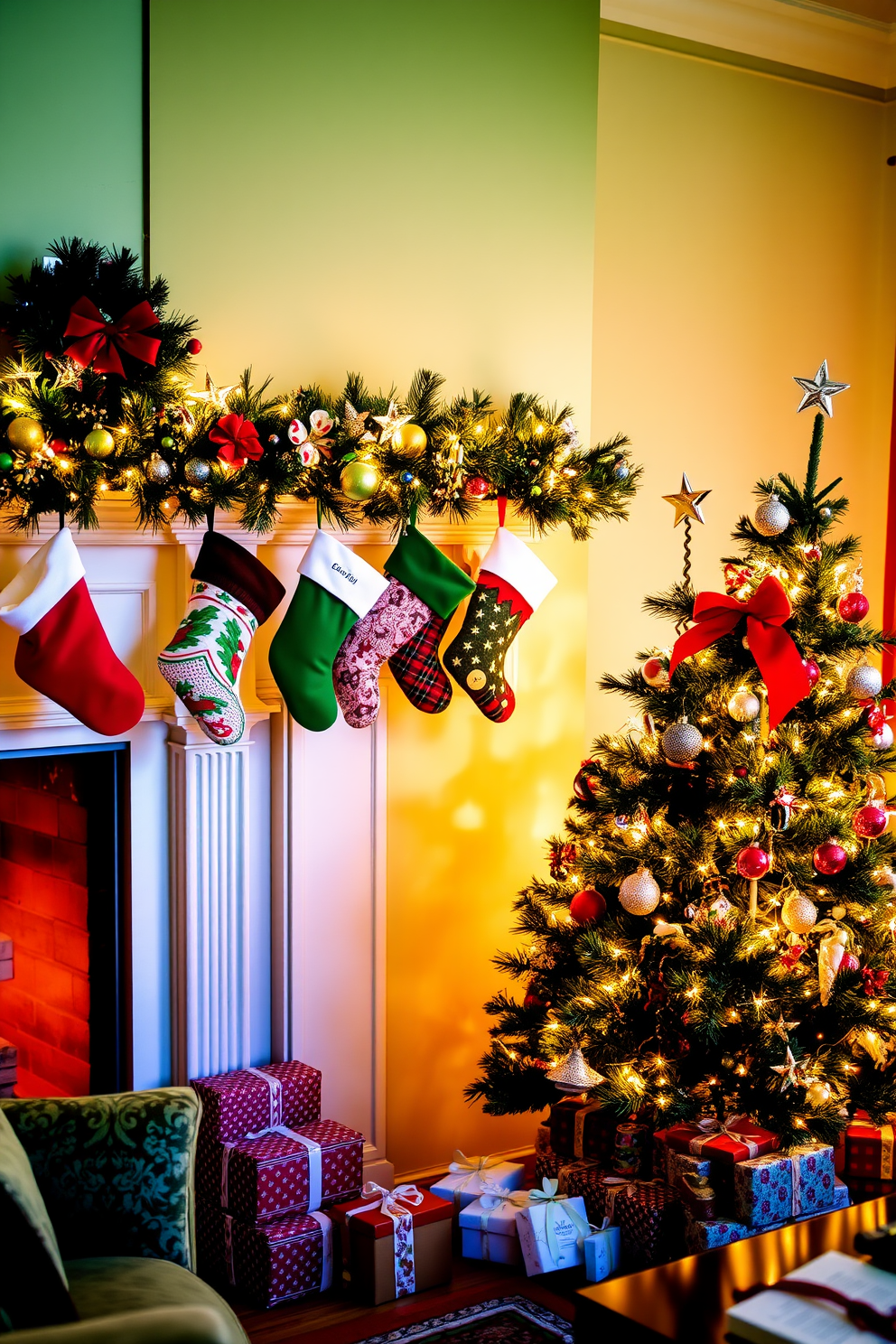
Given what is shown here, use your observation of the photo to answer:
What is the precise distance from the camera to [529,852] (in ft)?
9.89

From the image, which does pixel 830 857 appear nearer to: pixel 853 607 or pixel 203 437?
pixel 853 607

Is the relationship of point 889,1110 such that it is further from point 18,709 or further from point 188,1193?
point 18,709

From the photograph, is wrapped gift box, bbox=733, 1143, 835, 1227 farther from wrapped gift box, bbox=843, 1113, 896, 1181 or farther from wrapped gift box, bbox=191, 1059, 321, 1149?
wrapped gift box, bbox=191, 1059, 321, 1149

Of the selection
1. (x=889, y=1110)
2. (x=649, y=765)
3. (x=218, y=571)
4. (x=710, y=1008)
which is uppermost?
(x=218, y=571)

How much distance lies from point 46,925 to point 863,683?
1667 millimetres

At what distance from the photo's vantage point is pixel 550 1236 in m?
2.38

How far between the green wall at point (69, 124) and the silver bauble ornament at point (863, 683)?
5.26ft

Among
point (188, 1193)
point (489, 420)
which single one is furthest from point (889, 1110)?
point (489, 420)

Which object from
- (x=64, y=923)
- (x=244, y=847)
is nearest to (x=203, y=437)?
(x=244, y=847)

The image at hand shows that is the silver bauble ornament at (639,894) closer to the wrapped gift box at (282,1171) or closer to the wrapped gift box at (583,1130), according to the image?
the wrapped gift box at (583,1130)

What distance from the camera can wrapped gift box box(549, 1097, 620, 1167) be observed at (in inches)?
101

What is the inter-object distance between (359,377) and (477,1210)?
1.71 metres

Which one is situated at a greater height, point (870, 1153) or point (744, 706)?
point (744, 706)

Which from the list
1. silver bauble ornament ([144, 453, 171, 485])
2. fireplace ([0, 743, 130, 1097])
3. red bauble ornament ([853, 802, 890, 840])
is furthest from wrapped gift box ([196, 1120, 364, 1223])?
silver bauble ornament ([144, 453, 171, 485])
